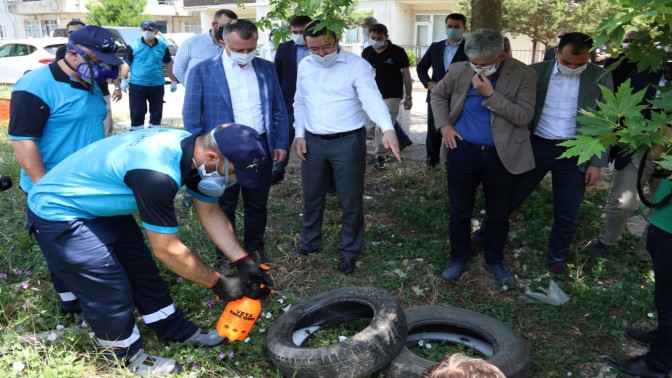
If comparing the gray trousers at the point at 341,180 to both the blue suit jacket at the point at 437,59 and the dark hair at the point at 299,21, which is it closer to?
the dark hair at the point at 299,21

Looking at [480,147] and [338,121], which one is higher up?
[338,121]

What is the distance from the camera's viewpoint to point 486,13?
5625mm

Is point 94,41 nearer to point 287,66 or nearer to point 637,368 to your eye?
point 287,66

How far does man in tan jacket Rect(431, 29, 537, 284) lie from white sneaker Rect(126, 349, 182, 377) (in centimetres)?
211

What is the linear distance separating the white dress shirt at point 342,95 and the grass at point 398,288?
1157 millimetres

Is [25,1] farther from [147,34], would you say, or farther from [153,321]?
[153,321]

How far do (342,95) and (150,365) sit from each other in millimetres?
2280

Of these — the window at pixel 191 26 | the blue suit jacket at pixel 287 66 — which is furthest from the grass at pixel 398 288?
the window at pixel 191 26

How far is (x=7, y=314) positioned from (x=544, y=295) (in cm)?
373

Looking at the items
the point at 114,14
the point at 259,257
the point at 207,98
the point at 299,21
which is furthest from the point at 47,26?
the point at 259,257

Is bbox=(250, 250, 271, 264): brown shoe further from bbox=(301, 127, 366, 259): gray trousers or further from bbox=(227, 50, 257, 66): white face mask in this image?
bbox=(227, 50, 257, 66): white face mask

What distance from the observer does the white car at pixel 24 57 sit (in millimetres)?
16125

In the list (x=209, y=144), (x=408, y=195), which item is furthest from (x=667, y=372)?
(x=408, y=195)

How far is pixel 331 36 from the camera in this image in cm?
392
